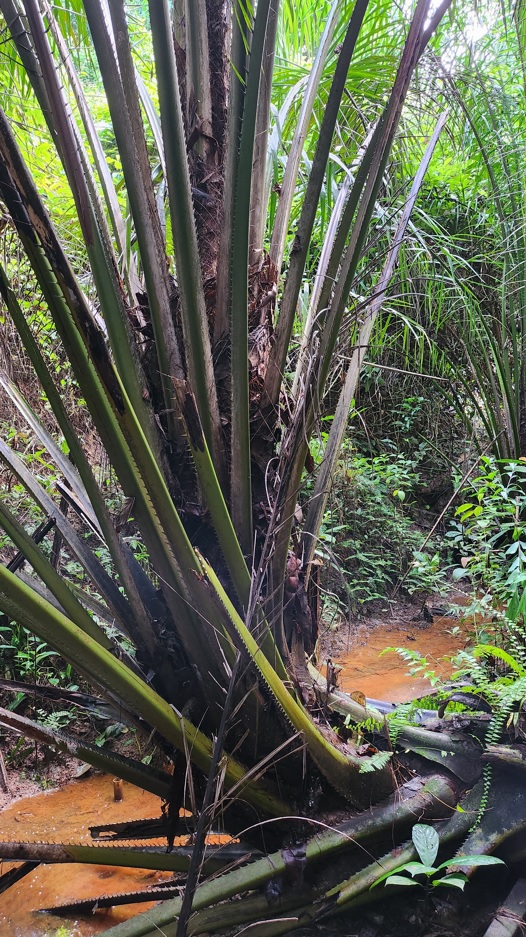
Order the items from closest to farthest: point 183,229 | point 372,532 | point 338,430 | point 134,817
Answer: point 183,229
point 338,430
point 134,817
point 372,532

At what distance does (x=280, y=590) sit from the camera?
47.4 inches

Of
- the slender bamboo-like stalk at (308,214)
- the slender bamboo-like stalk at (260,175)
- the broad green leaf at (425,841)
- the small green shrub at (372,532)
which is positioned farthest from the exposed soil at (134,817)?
the slender bamboo-like stalk at (260,175)

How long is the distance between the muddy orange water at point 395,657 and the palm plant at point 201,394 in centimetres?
151

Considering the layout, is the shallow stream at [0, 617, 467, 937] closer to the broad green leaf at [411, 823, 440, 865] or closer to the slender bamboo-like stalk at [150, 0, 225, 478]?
the broad green leaf at [411, 823, 440, 865]

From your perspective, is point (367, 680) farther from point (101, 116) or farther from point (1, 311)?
point (101, 116)

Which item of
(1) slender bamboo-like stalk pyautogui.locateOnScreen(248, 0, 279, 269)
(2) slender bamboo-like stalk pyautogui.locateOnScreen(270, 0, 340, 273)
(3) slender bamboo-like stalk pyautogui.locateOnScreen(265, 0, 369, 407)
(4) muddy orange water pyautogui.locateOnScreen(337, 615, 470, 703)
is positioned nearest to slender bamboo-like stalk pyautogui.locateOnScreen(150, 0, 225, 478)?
(3) slender bamboo-like stalk pyautogui.locateOnScreen(265, 0, 369, 407)

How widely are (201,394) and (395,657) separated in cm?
296

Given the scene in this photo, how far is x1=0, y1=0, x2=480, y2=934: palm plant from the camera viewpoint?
88 cm

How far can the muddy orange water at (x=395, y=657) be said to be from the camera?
3.03m

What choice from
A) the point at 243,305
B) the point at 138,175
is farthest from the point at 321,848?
the point at 138,175

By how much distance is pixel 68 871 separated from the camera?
1.79 meters

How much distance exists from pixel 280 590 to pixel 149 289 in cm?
66

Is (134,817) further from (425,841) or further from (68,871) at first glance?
(425,841)

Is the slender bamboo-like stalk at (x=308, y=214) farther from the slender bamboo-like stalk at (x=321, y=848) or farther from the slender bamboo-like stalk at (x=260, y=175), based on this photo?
the slender bamboo-like stalk at (x=321, y=848)
